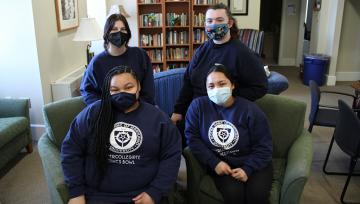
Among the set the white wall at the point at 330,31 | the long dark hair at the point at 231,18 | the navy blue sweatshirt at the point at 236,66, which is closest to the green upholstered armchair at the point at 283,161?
the navy blue sweatshirt at the point at 236,66

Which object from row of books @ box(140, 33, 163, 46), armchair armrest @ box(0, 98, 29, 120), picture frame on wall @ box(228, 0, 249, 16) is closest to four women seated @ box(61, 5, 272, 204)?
armchair armrest @ box(0, 98, 29, 120)

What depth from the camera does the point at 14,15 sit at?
129 inches

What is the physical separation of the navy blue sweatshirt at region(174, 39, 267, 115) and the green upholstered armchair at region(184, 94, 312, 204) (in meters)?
0.26

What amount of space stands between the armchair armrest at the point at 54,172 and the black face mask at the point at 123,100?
0.47 metres

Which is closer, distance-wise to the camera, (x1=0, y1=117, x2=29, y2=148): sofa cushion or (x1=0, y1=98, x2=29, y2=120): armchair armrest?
(x1=0, y1=117, x2=29, y2=148): sofa cushion

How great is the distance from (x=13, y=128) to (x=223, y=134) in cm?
203

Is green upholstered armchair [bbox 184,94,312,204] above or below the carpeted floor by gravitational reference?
above

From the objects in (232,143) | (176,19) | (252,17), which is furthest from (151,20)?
(232,143)

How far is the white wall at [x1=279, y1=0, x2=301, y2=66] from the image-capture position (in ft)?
23.9

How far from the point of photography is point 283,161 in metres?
2.21

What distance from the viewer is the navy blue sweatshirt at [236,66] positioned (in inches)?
79.0

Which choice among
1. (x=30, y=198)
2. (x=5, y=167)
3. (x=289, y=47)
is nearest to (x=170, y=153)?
(x=30, y=198)

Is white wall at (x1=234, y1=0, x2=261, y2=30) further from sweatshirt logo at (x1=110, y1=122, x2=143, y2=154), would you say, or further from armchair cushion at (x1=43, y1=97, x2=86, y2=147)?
sweatshirt logo at (x1=110, y1=122, x2=143, y2=154)

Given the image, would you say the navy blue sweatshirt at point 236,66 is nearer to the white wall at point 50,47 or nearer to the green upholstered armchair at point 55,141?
the green upholstered armchair at point 55,141
